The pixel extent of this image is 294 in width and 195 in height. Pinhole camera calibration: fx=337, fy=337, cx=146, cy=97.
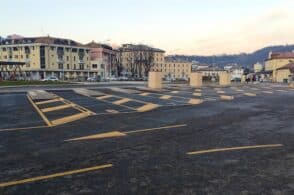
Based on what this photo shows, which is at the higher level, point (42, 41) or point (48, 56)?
point (42, 41)

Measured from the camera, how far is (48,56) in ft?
385

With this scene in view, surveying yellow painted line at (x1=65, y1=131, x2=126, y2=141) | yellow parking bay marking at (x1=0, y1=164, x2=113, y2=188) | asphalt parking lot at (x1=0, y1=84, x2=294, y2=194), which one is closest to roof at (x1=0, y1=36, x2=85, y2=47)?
asphalt parking lot at (x1=0, y1=84, x2=294, y2=194)

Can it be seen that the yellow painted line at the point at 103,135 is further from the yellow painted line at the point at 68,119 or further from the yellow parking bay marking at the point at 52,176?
the yellow parking bay marking at the point at 52,176

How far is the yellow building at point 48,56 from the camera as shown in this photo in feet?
382

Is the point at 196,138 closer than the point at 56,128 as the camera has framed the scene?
Yes

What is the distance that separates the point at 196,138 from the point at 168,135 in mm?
926

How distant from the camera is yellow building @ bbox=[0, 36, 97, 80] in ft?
382

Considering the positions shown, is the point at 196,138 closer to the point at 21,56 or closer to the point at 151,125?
the point at 151,125

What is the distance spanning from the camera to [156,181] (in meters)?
5.85

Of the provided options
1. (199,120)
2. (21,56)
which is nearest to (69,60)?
(21,56)

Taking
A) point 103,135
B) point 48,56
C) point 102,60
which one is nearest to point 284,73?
point 102,60

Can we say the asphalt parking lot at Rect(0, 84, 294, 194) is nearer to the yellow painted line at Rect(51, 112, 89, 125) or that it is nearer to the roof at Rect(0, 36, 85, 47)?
the yellow painted line at Rect(51, 112, 89, 125)

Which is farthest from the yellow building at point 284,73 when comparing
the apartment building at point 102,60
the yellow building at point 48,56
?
the yellow building at point 48,56

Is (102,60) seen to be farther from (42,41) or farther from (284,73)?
(284,73)
